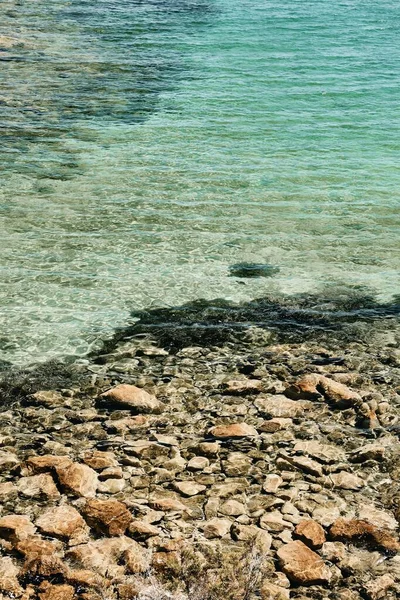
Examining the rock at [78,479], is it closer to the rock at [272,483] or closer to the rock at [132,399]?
the rock at [132,399]

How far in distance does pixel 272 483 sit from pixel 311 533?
26.0 inches

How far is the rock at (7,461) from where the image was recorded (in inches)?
227

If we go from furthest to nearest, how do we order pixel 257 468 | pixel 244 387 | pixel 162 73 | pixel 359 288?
pixel 162 73
pixel 359 288
pixel 244 387
pixel 257 468

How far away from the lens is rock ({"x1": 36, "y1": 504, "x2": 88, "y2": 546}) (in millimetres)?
4988

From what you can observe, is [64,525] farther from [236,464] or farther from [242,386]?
[242,386]

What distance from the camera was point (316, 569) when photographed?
4805mm

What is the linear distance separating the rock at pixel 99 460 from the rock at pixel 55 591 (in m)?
1.27

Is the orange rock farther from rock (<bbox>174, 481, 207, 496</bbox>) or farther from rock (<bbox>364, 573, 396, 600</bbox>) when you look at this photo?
rock (<bbox>364, 573, 396, 600</bbox>)

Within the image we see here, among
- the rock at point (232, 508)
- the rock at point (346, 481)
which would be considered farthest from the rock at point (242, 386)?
the rock at point (232, 508)

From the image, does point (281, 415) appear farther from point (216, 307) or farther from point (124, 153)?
point (124, 153)

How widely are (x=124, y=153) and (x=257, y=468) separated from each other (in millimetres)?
9249

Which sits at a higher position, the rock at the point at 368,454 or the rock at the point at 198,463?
the rock at the point at 198,463

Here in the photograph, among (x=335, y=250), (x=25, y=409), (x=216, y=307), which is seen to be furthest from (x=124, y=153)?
(x=25, y=409)

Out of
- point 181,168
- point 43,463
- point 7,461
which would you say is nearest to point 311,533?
point 43,463
